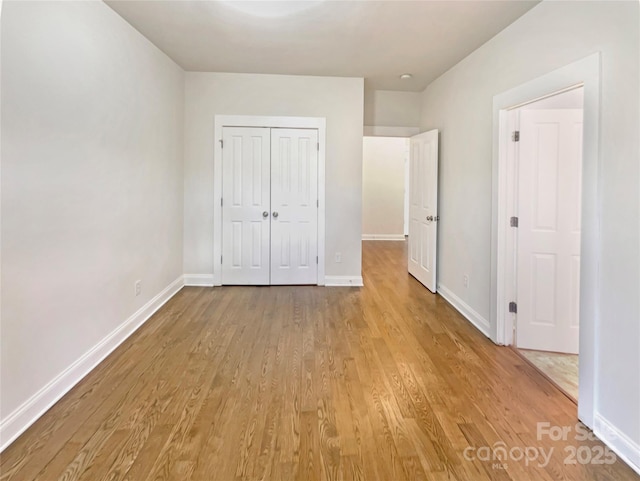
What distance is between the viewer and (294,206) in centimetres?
475

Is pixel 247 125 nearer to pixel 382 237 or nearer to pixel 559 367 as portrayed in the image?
pixel 559 367

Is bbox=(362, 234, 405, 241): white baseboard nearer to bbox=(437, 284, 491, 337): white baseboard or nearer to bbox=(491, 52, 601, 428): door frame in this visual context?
bbox=(437, 284, 491, 337): white baseboard

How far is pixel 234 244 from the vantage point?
187 inches

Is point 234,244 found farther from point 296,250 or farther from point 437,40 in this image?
point 437,40

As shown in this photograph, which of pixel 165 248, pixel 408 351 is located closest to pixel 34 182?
pixel 165 248

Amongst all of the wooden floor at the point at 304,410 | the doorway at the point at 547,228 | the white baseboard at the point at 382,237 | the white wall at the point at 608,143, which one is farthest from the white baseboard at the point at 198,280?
the white baseboard at the point at 382,237

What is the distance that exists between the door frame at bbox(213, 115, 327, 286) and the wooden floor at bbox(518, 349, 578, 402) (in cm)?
266

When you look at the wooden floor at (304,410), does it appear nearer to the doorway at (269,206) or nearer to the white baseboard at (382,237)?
the doorway at (269,206)

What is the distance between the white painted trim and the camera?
5.36 m

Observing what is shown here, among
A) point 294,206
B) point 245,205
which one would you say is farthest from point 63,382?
point 294,206

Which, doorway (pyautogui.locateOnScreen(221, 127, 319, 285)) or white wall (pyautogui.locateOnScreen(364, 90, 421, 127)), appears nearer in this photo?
doorway (pyautogui.locateOnScreen(221, 127, 319, 285))

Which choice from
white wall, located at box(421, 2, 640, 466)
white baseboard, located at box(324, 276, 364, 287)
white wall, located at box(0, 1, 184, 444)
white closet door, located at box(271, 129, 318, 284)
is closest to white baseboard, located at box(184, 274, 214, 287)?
white closet door, located at box(271, 129, 318, 284)

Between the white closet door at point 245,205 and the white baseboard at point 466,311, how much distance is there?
2215 millimetres

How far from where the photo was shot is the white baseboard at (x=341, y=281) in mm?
4840
